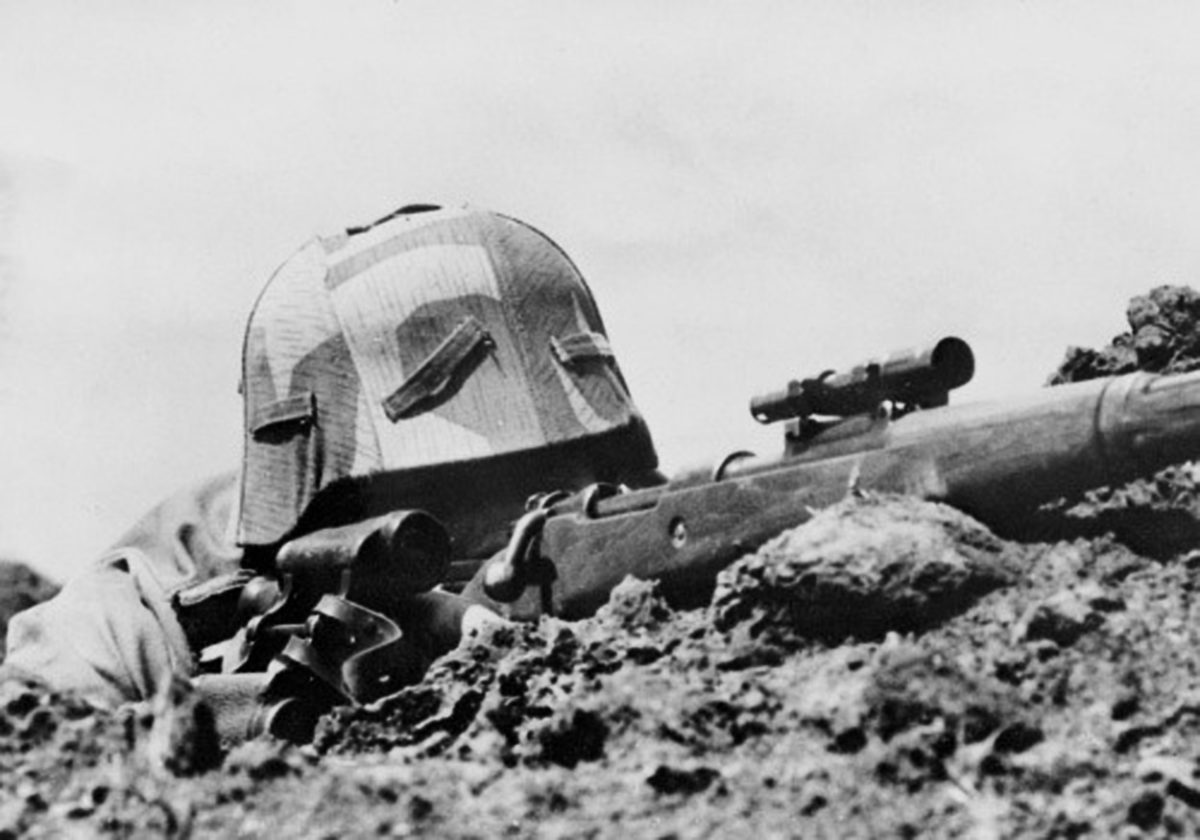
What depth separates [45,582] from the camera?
9.16 meters

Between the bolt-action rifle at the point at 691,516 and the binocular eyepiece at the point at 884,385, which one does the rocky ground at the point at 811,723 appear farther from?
the binocular eyepiece at the point at 884,385

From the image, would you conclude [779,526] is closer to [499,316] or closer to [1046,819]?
[1046,819]

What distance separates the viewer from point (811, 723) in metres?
3.43

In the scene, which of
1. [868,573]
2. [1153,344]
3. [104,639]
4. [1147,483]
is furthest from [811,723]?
[104,639]

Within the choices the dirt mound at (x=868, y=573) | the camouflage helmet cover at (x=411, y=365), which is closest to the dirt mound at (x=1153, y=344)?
the dirt mound at (x=868, y=573)

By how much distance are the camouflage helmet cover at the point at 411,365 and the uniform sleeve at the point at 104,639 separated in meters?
0.54

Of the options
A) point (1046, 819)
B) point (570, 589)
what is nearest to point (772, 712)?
point (1046, 819)

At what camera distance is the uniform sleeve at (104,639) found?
589 centimetres

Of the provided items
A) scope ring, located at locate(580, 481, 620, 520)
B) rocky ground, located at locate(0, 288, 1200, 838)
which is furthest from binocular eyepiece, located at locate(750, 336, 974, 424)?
scope ring, located at locate(580, 481, 620, 520)

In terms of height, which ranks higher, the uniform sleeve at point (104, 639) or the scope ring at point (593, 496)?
the scope ring at point (593, 496)

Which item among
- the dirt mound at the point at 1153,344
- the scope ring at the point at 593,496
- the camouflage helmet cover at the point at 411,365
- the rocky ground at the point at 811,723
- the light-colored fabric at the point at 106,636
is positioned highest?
the camouflage helmet cover at the point at 411,365

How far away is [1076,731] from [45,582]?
7276 millimetres

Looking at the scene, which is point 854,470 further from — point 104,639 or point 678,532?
point 104,639

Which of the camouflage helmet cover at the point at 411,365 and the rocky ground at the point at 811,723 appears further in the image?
the camouflage helmet cover at the point at 411,365
